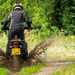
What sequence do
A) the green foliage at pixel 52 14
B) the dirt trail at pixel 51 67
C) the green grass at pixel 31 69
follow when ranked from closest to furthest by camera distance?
the green grass at pixel 31 69 → the dirt trail at pixel 51 67 → the green foliage at pixel 52 14

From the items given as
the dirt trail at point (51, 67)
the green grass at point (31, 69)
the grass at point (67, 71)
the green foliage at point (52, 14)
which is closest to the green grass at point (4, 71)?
the green grass at point (31, 69)

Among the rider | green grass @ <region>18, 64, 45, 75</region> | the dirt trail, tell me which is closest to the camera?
green grass @ <region>18, 64, 45, 75</region>

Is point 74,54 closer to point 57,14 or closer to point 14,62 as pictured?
point 14,62

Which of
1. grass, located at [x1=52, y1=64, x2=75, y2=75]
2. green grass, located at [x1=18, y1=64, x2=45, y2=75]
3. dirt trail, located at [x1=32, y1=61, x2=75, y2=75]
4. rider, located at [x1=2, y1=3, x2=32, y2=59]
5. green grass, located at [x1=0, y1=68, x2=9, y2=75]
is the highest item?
rider, located at [x1=2, y1=3, x2=32, y2=59]

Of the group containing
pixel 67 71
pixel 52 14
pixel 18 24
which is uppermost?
pixel 18 24

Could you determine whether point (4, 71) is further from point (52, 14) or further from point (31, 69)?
point (52, 14)

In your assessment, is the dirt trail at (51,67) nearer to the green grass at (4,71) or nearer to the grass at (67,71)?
the grass at (67,71)

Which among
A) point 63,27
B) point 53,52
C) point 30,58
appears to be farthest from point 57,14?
point 30,58

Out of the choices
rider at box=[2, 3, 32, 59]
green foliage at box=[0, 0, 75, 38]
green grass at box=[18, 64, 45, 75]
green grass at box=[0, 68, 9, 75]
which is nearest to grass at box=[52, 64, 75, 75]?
green grass at box=[18, 64, 45, 75]

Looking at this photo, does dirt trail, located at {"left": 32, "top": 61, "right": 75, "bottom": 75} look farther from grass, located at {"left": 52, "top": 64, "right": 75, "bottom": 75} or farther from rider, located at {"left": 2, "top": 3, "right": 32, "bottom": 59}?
rider, located at {"left": 2, "top": 3, "right": 32, "bottom": 59}

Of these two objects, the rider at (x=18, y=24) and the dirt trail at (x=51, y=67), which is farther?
the rider at (x=18, y=24)

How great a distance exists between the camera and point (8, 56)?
13.1 m

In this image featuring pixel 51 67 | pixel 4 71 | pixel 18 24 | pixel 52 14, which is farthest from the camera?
pixel 52 14

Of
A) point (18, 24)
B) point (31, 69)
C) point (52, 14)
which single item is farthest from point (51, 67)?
point (52, 14)
